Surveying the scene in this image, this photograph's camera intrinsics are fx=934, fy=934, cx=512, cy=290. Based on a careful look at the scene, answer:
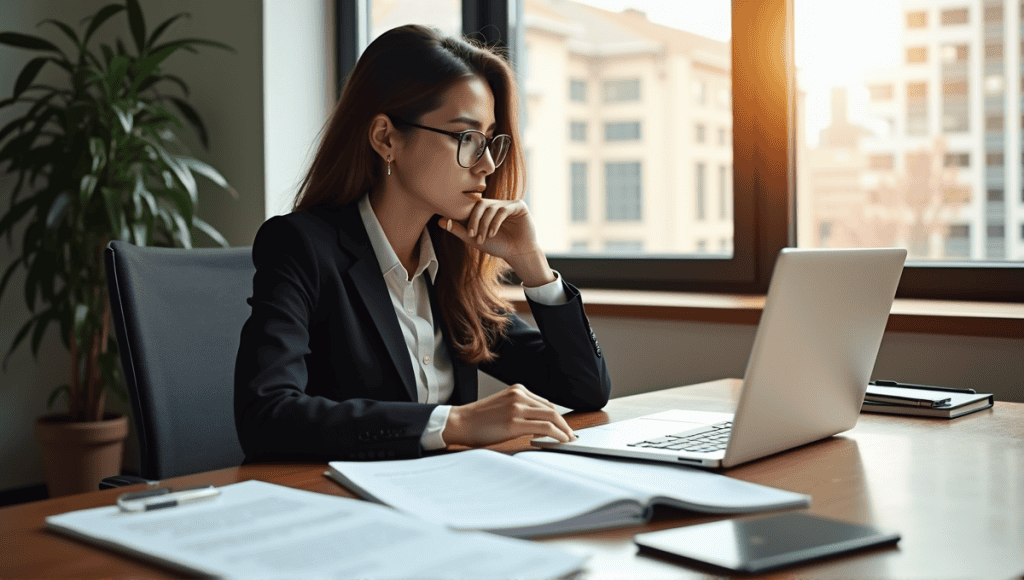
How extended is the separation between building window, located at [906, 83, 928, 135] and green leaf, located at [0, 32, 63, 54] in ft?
8.15

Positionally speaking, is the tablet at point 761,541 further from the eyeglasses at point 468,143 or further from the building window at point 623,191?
the building window at point 623,191

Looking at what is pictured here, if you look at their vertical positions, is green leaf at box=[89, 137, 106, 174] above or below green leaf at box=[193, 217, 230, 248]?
above

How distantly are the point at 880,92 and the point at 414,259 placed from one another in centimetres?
128

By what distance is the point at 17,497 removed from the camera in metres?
3.31

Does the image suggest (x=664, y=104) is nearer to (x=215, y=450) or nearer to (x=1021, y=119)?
(x=1021, y=119)

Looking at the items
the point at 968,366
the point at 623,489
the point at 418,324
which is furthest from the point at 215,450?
the point at 968,366

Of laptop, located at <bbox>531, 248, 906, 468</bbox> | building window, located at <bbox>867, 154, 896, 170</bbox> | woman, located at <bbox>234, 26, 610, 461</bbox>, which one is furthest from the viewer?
building window, located at <bbox>867, 154, 896, 170</bbox>

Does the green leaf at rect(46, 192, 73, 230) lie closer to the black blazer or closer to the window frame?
the black blazer

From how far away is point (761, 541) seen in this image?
74 cm

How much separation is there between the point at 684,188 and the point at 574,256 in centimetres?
40

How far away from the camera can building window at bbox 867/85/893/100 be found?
2242 mm

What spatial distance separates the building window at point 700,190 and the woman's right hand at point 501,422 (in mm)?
1541

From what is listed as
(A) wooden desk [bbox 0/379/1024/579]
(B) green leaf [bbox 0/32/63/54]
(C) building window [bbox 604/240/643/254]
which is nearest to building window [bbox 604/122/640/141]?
(C) building window [bbox 604/240/643/254]

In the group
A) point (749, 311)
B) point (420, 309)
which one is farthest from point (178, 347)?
point (749, 311)
